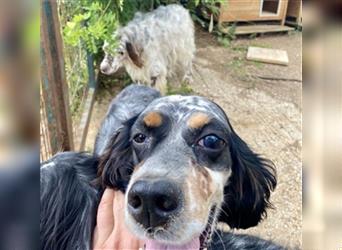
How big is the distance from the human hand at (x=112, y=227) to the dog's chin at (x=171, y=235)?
15 centimetres

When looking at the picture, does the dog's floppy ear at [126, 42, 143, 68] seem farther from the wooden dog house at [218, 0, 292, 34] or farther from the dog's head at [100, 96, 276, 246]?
the dog's head at [100, 96, 276, 246]

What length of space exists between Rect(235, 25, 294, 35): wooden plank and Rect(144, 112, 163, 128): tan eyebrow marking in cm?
543

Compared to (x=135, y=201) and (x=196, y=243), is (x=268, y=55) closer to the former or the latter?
(x=196, y=243)

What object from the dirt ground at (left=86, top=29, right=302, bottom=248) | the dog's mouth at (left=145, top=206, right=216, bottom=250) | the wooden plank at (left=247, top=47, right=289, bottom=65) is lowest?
the dirt ground at (left=86, top=29, right=302, bottom=248)

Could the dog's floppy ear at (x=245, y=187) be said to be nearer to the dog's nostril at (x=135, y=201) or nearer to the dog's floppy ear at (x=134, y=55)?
the dog's nostril at (x=135, y=201)

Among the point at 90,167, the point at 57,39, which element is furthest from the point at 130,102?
the point at 90,167

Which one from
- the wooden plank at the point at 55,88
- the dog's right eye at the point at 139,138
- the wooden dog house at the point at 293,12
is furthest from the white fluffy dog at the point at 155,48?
the dog's right eye at the point at 139,138

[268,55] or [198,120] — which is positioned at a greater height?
[198,120]

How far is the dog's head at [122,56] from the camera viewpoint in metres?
4.77

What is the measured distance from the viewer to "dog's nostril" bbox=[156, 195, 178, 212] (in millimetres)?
1341

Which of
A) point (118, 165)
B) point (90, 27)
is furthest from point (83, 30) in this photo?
point (118, 165)

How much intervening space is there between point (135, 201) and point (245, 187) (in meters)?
0.66

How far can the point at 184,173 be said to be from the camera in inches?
56.8

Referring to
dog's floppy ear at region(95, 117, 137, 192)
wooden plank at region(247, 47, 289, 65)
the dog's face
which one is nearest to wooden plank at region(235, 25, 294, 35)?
wooden plank at region(247, 47, 289, 65)
